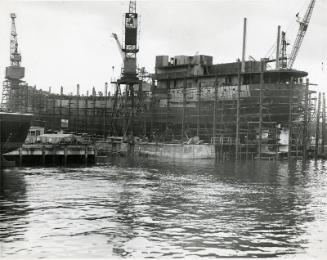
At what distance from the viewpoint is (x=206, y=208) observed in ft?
91.7

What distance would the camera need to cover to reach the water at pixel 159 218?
730 inches

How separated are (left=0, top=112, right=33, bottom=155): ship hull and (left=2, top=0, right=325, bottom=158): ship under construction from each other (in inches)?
1388

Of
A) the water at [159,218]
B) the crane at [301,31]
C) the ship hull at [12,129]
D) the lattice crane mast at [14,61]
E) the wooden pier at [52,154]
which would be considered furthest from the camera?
the lattice crane mast at [14,61]

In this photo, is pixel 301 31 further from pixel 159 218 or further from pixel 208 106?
pixel 159 218

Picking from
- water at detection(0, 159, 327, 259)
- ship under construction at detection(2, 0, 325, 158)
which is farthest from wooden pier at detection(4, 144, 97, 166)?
ship under construction at detection(2, 0, 325, 158)

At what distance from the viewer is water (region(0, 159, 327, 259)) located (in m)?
18.5

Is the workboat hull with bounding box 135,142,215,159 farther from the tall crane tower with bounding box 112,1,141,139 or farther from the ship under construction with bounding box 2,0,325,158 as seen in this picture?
the tall crane tower with bounding box 112,1,141,139

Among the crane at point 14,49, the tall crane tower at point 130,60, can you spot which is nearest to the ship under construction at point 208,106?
the tall crane tower at point 130,60

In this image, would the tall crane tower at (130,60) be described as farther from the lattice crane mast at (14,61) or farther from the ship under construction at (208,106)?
the lattice crane mast at (14,61)

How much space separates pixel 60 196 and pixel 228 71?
227ft

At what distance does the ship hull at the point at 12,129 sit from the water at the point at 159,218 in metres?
9.37

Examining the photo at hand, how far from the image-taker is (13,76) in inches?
4537

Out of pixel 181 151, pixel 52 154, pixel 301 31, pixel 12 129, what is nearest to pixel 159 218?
pixel 12 129

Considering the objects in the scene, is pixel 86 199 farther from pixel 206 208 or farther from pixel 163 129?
pixel 163 129
